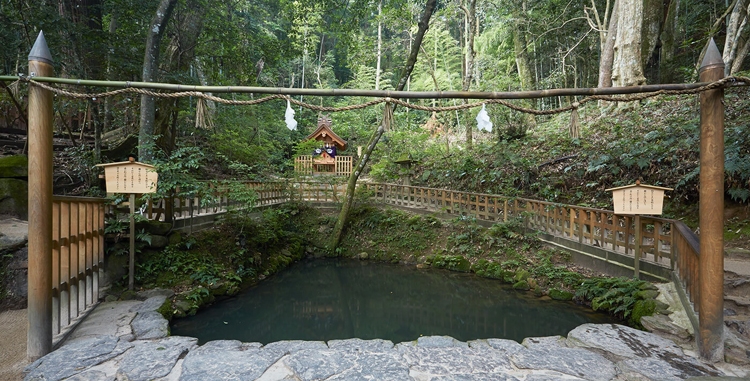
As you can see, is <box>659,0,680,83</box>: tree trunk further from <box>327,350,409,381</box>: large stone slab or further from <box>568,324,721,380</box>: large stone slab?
<box>327,350,409,381</box>: large stone slab

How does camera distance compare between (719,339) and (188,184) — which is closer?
(719,339)

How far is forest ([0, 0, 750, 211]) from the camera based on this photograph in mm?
6707

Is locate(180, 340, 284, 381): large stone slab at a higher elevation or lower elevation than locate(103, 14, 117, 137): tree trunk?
lower

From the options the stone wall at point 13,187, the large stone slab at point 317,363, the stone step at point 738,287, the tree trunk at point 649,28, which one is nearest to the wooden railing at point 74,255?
the large stone slab at point 317,363

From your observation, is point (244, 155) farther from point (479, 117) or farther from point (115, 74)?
point (479, 117)

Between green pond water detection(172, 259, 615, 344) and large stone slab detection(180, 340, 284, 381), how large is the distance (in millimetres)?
1860

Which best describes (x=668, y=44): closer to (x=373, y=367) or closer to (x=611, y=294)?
(x=611, y=294)

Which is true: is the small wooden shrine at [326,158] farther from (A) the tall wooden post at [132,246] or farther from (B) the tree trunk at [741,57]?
(B) the tree trunk at [741,57]

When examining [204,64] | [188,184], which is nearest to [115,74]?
[204,64]

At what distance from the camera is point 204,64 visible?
992cm

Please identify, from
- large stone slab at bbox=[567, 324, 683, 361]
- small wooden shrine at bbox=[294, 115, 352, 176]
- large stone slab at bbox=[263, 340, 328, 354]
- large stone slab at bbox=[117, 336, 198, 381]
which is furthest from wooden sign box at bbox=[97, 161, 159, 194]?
small wooden shrine at bbox=[294, 115, 352, 176]

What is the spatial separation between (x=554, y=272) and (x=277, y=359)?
5799 millimetres

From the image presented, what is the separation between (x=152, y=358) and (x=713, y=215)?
195 inches

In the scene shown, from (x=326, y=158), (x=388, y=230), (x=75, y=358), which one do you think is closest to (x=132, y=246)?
(x=75, y=358)
